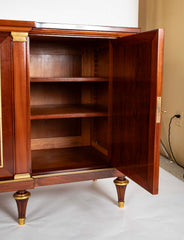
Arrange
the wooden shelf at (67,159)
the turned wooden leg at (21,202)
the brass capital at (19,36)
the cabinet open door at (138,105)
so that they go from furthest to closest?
1. the wooden shelf at (67,159)
2. the turned wooden leg at (21,202)
3. the brass capital at (19,36)
4. the cabinet open door at (138,105)

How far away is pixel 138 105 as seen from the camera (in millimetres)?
1270

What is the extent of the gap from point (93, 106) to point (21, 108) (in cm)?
61

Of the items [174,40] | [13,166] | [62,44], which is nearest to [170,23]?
[174,40]

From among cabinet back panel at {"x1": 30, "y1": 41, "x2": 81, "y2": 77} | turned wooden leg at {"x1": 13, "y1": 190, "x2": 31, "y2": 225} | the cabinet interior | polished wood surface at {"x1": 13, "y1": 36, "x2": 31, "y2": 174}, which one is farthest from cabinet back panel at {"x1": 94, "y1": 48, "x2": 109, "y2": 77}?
turned wooden leg at {"x1": 13, "y1": 190, "x2": 31, "y2": 225}

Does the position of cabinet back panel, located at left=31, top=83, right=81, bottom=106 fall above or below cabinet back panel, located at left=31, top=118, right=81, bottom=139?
above

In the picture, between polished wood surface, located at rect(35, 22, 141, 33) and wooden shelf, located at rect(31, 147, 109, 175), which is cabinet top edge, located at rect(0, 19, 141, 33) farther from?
wooden shelf, located at rect(31, 147, 109, 175)

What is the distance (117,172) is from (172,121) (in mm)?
1076

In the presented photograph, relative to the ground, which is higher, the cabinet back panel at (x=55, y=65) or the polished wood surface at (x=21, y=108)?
the cabinet back panel at (x=55, y=65)

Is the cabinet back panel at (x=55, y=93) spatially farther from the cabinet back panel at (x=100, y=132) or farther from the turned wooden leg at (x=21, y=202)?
the turned wooden leg at (x=21, y=202)

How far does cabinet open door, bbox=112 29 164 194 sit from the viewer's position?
1.15 m

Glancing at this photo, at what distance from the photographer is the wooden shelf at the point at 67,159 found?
1500mm

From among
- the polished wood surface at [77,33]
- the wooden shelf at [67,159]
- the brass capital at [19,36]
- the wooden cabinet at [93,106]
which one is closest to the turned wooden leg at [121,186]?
the wooden cabinet at [93,106]

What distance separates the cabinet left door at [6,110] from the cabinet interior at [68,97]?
0.34 metres

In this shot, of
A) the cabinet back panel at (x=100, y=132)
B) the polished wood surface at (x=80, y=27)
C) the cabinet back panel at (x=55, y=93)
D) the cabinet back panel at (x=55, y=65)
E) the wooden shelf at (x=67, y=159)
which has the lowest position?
the wooden shelf at (x=67, y=159)
